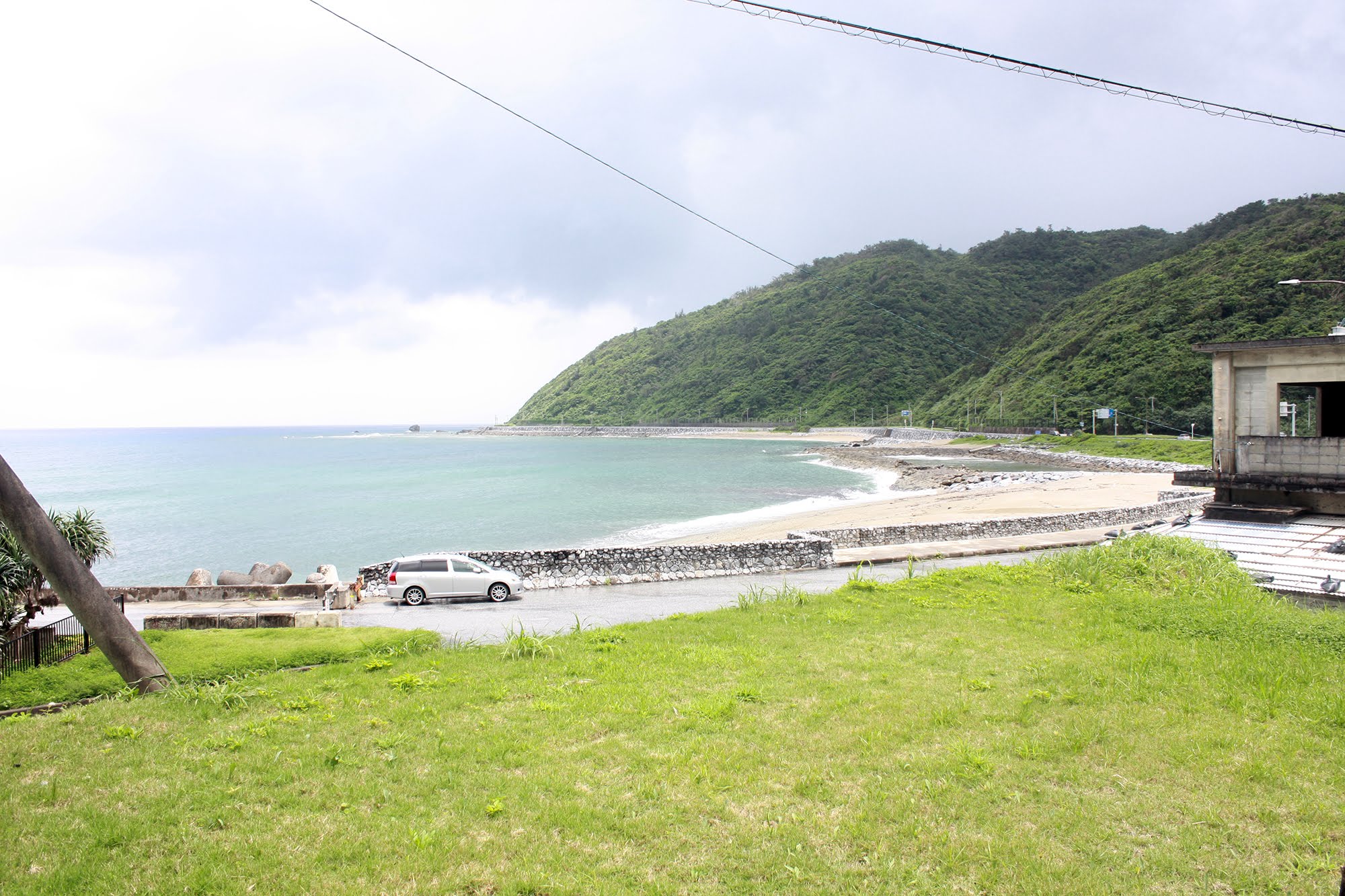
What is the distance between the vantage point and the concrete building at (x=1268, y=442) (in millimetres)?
16375

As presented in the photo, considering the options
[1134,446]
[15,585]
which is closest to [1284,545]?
[15,585]

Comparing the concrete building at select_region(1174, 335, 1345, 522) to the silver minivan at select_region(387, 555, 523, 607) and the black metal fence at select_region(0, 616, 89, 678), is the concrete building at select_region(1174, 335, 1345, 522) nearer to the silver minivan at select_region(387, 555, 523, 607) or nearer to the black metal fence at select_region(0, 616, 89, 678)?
the silver minivan at select_region(387, 555, 523, 607)

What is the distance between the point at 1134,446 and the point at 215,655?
77248 mm

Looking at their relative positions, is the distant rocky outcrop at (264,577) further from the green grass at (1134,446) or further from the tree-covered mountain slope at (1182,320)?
the tree-covered mountain slope at (1182,320)

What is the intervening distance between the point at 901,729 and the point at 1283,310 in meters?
87.8

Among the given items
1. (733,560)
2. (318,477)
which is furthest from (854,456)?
(733,560)

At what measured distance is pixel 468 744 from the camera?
673 centimetres

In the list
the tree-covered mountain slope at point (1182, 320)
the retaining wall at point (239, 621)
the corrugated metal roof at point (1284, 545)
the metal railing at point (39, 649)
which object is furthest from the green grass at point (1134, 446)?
the metal railing at point (39, 649)

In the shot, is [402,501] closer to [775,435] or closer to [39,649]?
[39,649]

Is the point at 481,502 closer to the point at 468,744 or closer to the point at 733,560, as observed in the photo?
the point at 733,560

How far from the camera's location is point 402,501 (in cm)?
5650

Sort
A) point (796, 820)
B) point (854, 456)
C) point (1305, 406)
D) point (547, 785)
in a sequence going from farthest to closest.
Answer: point (854, 456), point (1305, 406), point (547, 785), point (796, 820)

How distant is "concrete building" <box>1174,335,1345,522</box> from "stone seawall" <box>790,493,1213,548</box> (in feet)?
25.1

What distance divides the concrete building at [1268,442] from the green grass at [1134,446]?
44369 mm
